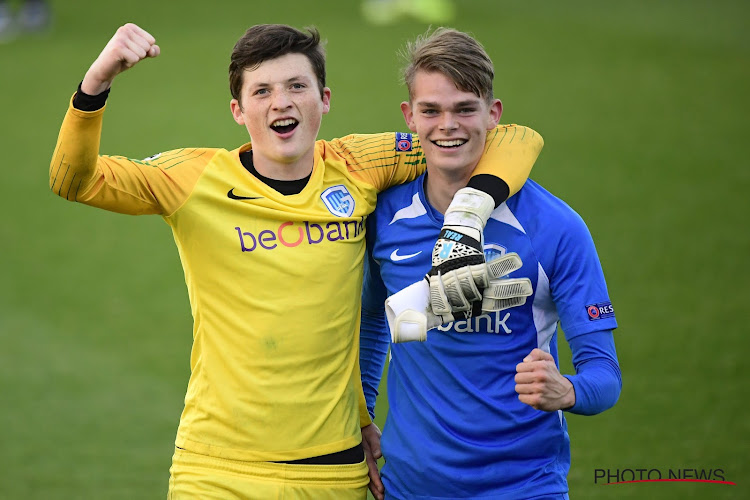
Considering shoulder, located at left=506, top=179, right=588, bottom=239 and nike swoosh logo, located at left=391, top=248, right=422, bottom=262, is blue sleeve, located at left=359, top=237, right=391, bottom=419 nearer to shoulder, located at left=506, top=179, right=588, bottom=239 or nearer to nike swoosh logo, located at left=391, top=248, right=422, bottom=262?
nike swoosh logo, located at left=391, top=248, right=422, bottom=262

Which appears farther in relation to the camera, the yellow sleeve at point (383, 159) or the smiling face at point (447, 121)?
the yellow sleeve at point (383, 159)

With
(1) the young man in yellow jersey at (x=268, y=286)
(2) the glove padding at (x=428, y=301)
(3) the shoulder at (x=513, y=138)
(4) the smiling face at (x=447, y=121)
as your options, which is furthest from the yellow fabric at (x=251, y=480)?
(3) the shoulder at (x=513, y=138)

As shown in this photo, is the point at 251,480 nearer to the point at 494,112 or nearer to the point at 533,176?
the point at 494,112

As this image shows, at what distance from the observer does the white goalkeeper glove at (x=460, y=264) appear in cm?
315

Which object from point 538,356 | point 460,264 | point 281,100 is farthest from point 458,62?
point 538,356

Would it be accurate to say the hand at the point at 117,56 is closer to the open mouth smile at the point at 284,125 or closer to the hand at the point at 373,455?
the open mouth smile at the point at 284,125

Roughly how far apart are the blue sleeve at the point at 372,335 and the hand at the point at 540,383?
92 cm

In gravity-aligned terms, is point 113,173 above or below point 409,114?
below

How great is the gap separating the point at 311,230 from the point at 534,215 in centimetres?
73

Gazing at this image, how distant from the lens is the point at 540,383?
291 centimetres

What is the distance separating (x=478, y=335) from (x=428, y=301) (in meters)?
0.30

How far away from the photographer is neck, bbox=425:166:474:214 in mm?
3521

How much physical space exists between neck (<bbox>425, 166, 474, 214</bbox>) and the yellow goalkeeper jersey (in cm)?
8

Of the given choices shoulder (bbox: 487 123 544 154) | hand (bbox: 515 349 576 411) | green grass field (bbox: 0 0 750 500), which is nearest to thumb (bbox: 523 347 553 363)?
hand (bbox: 515 349 576 411)
